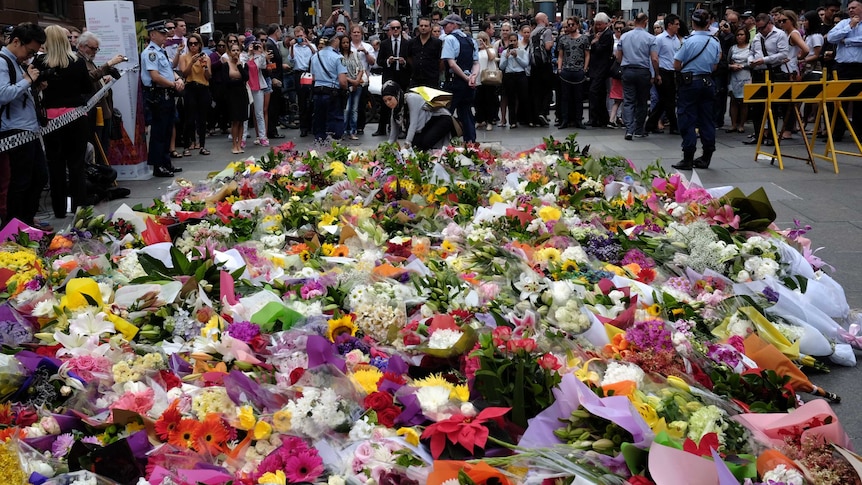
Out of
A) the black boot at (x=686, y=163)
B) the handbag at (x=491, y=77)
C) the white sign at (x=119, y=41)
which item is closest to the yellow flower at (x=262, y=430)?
the black boot at (x=686, y=163)

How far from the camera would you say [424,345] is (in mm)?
3268

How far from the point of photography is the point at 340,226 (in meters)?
5.29

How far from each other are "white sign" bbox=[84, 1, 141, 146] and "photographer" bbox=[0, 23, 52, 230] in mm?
2591

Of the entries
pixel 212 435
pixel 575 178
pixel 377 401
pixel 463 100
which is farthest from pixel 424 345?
pixel 463 100

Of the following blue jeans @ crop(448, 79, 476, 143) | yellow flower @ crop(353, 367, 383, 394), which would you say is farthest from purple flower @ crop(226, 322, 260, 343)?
blue jeans @ crop(448, 79, 476, 143)

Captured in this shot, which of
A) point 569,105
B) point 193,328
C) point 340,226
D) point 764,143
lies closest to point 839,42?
point 764,143

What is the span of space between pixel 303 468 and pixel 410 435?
351 mm

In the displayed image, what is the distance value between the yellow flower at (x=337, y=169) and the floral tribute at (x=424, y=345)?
41.9 inches

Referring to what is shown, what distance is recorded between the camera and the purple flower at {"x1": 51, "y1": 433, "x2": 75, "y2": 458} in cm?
275

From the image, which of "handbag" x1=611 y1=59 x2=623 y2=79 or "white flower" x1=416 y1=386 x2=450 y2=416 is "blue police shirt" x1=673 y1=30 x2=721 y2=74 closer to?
"handbag" x1=611 y1=59 x2=623 y2=79

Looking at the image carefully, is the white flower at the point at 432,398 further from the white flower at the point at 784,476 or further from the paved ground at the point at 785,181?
the paved ground at the point at 785,181

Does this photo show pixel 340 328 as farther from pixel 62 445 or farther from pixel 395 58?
pixel 395 58

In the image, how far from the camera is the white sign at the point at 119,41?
9.82 meters

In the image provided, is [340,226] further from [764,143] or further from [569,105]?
[569,105]
